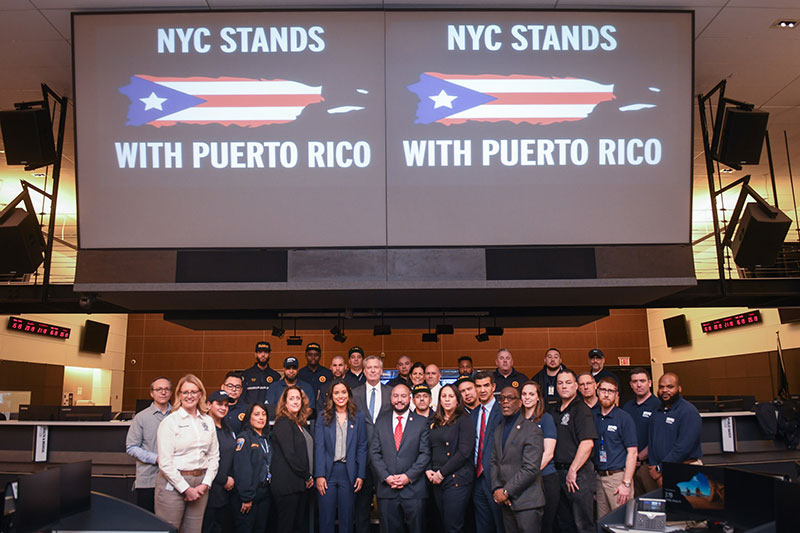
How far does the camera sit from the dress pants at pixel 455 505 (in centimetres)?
458

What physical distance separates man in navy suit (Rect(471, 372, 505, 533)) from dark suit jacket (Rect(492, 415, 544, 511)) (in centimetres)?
20

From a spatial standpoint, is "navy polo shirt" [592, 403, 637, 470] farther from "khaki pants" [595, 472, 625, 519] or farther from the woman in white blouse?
the woman in white blouse

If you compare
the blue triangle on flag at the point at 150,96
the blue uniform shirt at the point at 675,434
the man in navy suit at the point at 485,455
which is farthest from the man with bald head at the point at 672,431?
the blue triangle on flag at the point at 150,96

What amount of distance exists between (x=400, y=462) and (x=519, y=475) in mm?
907

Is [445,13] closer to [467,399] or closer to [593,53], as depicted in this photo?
[593,53]

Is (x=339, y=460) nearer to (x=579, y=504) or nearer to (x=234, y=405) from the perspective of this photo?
(x=234, y=405)

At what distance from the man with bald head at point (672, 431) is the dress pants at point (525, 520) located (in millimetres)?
1333

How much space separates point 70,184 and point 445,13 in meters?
6.69

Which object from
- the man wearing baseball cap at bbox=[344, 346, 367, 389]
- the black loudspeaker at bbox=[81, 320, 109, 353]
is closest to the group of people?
the man wearing baseball cap at bbox=[344, 346, 367, 389]

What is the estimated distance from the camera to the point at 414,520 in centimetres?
455

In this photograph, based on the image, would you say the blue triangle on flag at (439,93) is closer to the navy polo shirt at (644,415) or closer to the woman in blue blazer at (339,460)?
the woman in blue blazer at (339,460)

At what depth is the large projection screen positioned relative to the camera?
498cm

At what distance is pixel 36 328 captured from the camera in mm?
11062

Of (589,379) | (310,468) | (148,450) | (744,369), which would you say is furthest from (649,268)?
(744,369)
